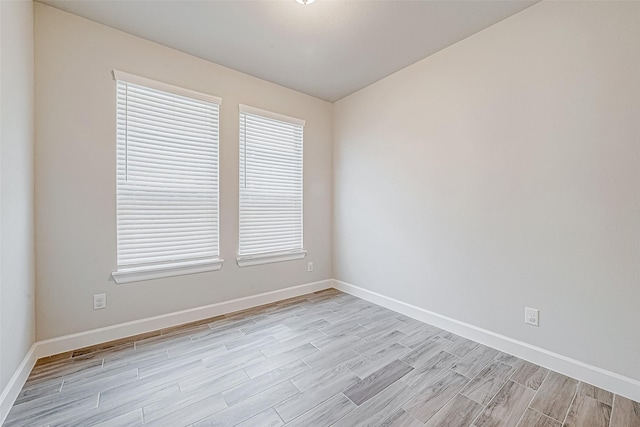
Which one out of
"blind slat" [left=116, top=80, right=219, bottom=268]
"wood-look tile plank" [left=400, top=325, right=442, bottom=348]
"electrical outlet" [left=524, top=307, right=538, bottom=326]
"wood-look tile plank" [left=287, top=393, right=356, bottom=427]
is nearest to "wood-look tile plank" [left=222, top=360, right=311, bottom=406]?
"wood-look tile plank" [left=287, top=393, right=356, bottom=427]

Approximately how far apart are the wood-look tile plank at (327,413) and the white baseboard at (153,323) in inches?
67.4

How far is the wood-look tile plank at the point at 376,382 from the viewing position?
1671 millimetres

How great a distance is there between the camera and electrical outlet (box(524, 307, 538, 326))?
2.02 meters

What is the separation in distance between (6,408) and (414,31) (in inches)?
153

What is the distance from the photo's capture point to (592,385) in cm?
177

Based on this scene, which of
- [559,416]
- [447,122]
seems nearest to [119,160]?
[447,122]

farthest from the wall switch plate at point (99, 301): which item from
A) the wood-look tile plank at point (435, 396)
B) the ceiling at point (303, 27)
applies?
the wood-look tile plank at point (435, 396)

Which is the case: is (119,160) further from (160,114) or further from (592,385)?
(592,385)

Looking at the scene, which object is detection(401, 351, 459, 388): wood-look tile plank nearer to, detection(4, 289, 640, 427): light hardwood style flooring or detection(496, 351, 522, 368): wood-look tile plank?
detection(4, 289, 640, 427): light hardwood style flooring

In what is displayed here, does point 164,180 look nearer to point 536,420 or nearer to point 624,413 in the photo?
point 536,420

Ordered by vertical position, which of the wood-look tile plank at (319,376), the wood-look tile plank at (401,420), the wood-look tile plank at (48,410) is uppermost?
the wood-look tile plank at (48,410)

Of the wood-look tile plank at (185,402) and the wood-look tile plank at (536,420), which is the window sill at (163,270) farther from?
the wood-look tile plank at (536,420)

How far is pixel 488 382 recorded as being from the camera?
1800 millimetres

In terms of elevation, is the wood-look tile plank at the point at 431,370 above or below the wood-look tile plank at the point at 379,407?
above
